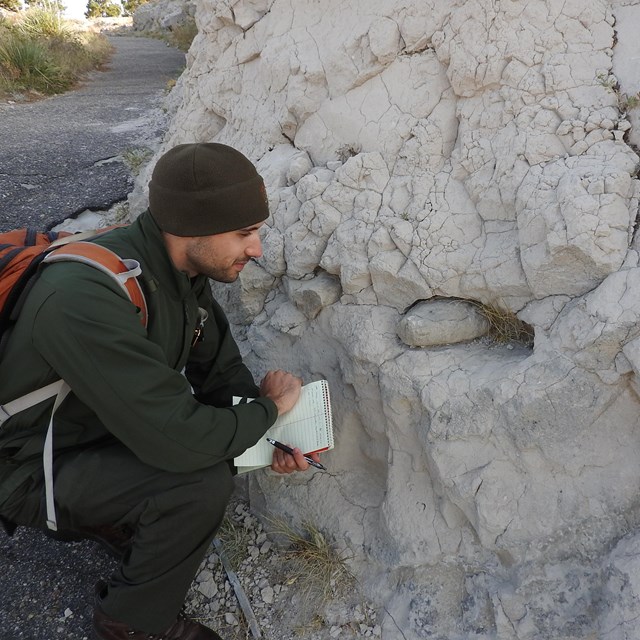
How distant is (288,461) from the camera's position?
7.33ft

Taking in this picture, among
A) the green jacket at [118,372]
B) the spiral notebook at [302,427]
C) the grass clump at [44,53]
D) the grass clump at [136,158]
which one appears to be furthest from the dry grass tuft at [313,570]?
the grass clump at [44,53]

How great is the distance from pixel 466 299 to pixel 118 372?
51.3 inches

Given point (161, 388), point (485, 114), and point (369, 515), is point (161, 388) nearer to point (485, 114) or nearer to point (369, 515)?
point (369, 515)

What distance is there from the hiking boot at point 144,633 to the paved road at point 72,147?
2808mm

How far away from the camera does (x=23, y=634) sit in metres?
2.26

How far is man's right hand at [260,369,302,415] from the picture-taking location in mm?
2262

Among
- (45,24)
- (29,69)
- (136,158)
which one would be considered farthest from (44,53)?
(136,158)

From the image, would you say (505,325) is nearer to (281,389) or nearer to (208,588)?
(281,389)

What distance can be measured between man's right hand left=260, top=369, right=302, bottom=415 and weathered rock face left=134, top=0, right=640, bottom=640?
274 mm

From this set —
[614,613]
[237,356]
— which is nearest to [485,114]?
[237,356]

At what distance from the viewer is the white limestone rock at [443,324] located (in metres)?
2.25

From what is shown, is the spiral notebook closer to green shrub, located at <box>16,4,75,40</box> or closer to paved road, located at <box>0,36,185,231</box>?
paved road, located at <box>0,36,185,231</box>

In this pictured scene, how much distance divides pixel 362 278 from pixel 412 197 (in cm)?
38


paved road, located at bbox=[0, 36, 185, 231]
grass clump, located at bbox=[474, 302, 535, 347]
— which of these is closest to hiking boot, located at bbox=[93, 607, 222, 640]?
grass clump, located at bbox=[474, 302, 535, 347]
